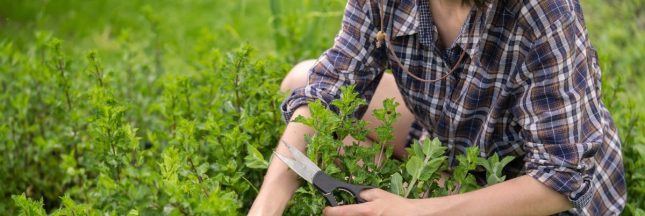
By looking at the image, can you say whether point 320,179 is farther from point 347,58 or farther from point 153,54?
point 153,54

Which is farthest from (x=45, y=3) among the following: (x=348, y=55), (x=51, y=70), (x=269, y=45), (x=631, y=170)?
(x=631, y=170)

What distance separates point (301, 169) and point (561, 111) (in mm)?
535

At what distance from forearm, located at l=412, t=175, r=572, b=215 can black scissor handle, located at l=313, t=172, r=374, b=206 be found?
4.5 inches

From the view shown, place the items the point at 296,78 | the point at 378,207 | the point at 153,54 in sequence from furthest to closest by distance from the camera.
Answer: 1. the point at 153,54
2. the point at 296,78
3. the point at 378,207

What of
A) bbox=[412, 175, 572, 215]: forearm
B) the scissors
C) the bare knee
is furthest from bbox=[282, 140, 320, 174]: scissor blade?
the bare knee

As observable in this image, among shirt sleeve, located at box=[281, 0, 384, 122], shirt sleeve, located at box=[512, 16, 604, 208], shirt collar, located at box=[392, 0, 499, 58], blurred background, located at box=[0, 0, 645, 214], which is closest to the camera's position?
shirt sleeve, located at box=[512, 16, 604, 208]

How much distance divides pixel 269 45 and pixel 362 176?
236 cm

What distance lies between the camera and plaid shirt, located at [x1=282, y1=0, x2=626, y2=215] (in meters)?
1.67

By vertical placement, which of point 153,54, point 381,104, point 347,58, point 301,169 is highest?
point 347,58

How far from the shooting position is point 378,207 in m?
1.66

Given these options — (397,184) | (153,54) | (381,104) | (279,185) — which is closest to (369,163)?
(397,184)

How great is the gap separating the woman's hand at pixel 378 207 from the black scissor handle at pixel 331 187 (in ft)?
0.05

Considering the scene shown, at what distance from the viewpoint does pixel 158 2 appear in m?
4.56

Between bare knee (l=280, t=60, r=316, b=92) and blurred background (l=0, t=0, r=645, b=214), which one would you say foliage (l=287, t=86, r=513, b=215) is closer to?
blurred background (l=0, t=0, r=645, b=214)
